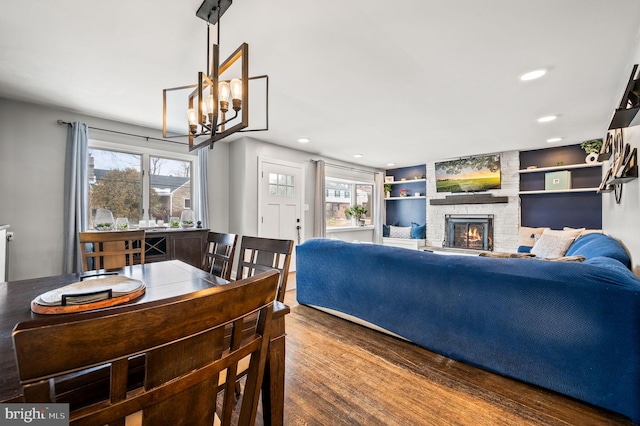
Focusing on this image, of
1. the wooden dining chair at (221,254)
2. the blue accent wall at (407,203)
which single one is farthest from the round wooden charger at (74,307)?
the blue accent wall at (407,203)

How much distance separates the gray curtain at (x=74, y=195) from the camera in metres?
3.34

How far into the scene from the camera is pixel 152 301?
49 centimetres

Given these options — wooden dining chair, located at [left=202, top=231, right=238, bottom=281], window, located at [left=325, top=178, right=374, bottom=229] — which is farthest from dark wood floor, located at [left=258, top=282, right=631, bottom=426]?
window, located at [left=325, top=178, right=374, bottom=229]

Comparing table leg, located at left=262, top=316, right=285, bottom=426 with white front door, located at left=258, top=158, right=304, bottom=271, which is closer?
table leg, located at left=262, top=316, right=285, bottom=426

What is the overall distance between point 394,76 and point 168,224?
372 centimetres

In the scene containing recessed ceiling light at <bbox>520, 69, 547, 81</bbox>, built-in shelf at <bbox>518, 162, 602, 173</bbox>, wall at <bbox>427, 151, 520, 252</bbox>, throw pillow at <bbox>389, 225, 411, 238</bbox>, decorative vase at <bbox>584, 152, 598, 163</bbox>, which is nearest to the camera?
recessed ceiling light at <bbox>520, 69, 547, 81</bbox>

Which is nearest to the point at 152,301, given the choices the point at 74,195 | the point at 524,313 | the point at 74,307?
the point at 74,307

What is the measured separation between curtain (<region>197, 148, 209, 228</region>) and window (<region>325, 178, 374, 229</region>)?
2.75 meters

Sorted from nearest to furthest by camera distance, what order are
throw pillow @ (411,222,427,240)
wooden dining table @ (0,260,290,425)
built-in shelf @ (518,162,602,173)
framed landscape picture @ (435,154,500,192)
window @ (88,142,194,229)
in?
wooden dining table @ (0,260,290,425) → window @ (88,142,194,229) → built-in shelf @ (518,162,602,173) → framed landscape picture @ (435,154,500,192) → throw pillow @ (411,222,427,240)

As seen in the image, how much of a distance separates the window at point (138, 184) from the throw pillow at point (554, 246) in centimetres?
516

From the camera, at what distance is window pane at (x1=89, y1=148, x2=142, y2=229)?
3.69m

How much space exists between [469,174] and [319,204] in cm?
346

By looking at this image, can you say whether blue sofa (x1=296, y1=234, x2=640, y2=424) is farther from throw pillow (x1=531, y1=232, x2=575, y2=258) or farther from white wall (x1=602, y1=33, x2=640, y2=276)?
throw pillow (x1=531, y1=232, x2=575, y2=258)

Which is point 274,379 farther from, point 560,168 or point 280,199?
point 560,168
